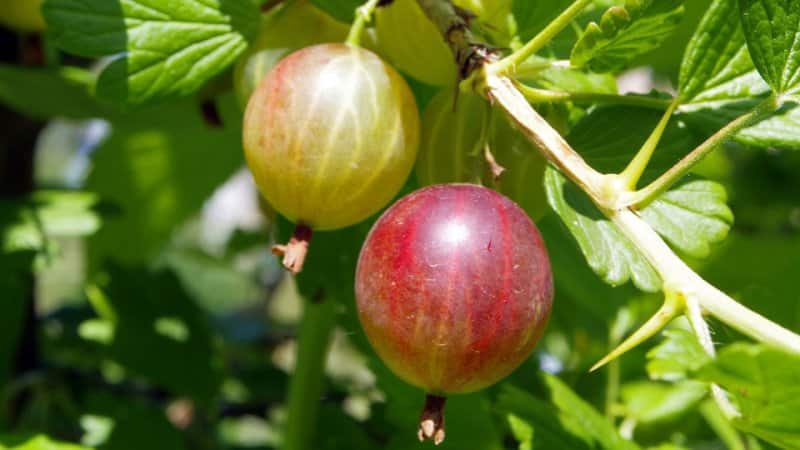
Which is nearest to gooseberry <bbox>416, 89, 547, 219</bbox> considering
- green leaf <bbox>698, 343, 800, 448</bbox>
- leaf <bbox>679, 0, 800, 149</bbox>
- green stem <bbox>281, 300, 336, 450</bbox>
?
leaf <bbox>679, 0, 800, 149</bbox>

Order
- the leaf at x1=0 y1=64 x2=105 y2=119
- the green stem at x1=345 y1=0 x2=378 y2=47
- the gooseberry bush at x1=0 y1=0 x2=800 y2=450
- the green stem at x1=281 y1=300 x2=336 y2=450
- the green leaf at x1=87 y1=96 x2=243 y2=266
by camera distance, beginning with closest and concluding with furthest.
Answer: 1. the gooseberry bush at x1=0 y1=0 x2=800 y2=450
2. the green stem at x1=345 y1=0 x2=378 y2=47
3. the green stem at x1=281 y1=300 x2=336 y2=450
4. the leaf at x1=0 y1=64 x2=105 y2=119
5. the green leaf at x1=87 y1=96 x2=243 y2=266

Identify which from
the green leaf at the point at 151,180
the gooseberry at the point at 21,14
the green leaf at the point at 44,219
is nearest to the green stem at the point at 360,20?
the gooseberry at the point at 21,14

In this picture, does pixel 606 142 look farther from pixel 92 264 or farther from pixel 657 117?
pixel 92 264

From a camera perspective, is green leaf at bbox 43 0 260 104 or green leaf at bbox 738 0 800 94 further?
green leaf at bbox 43 0 260 104

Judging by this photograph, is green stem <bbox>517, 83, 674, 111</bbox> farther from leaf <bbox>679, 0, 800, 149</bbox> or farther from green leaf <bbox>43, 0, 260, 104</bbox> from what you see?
green leaf <bbox>43, 0, 260, 104</bbox>

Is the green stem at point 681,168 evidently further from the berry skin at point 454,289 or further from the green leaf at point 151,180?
the green leaf at point 151,180

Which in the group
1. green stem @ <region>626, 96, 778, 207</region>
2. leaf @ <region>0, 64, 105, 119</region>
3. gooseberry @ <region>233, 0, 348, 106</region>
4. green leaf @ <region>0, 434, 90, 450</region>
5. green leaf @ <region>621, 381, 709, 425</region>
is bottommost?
green leaf @ <region>621, 381, 709, 425</region>
